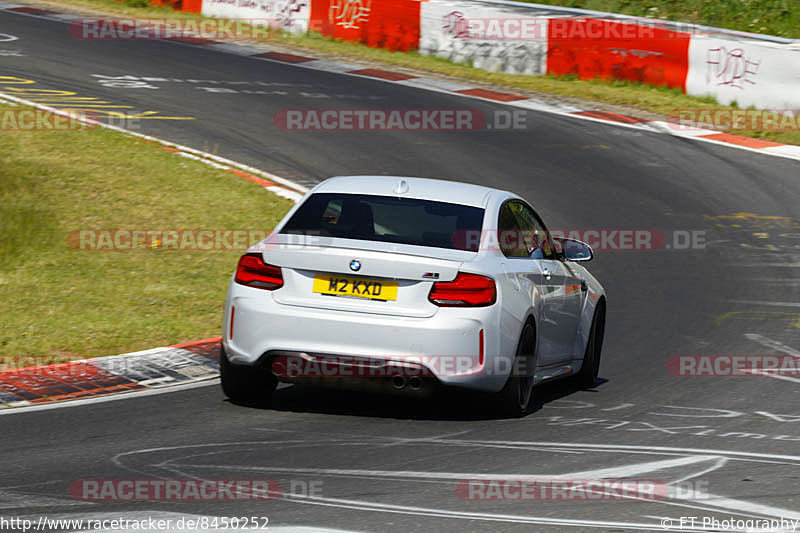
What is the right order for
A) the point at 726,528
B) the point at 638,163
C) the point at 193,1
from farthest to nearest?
the point at 193,1 < the point at 638,163 < the point at 726,528

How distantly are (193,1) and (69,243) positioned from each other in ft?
64.5

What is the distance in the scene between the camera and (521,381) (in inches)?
330

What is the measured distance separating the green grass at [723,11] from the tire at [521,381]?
66.9ft

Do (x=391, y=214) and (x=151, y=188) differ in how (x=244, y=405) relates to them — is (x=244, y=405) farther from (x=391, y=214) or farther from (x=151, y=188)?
(x=151, y=188)

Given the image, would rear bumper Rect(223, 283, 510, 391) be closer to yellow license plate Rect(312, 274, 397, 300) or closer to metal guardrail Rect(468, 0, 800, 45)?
yellow license plate Rect(312, 274, 397, 300)

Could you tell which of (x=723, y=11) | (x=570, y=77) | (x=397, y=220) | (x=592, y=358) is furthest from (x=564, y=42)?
(x=397, y=220)

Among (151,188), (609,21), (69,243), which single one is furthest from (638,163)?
(69,243)

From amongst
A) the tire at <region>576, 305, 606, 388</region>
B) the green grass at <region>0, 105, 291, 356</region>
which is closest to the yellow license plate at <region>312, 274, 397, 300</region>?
the tire at <region>576, 305, 606, 388</region>

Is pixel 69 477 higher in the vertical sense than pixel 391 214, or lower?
lower

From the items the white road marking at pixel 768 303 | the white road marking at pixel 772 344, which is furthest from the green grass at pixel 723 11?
the white road marking at pixel 772 344

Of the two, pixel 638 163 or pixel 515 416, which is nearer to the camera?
pixel 515 416

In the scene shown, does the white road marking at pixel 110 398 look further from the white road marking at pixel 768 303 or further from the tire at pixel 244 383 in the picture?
the white road marking at pixel 768 303

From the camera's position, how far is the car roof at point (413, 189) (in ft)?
28.4

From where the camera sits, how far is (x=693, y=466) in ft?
23.3
